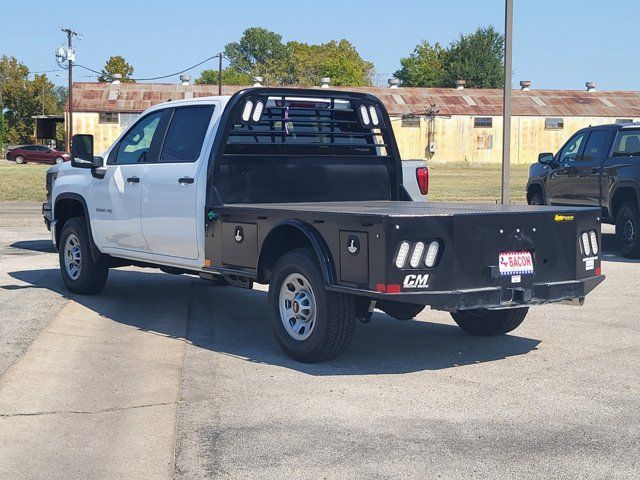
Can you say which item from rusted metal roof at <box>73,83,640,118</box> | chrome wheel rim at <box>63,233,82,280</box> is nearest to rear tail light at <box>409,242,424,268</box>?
chrome wheel rim at <box>63,233,82,280</box>

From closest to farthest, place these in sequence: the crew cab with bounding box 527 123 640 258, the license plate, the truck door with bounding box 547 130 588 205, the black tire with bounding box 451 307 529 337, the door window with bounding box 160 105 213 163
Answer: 1. the license plate
2. the black tire with bounding box 451 307 529 337
3. the door window with bounding box 160 105 213 163
4. the crew cab with bounding box 527 123 640 258
5. the truck door with bounding box 547 130 588 205

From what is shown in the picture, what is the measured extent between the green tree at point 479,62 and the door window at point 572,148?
81934 millimetres

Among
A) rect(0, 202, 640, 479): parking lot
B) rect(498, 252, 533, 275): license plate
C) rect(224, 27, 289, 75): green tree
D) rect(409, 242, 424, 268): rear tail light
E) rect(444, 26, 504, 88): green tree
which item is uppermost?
rect(224, 27, 289, 75): green tree

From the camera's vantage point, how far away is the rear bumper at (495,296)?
695 cm

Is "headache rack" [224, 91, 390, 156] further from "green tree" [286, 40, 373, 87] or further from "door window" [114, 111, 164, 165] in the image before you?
"green tree" [286, 40, 373, 87]

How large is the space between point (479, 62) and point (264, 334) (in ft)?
303

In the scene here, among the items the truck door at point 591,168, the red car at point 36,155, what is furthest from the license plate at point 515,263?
the red car at point 36,155

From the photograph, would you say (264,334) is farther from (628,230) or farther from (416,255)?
(628,230)

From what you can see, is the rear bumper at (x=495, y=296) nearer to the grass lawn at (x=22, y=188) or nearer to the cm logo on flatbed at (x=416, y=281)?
the cm logo on flatbed at (x=416, y=281)

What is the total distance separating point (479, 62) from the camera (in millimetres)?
98188

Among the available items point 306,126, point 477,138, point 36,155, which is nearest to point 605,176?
point 306,126

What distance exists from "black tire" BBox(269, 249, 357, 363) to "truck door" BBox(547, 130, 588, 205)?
32.5 feet

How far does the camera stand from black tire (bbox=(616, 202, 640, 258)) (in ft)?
49.1

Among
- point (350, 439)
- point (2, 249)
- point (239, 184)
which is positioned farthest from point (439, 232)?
point (2, 249)
